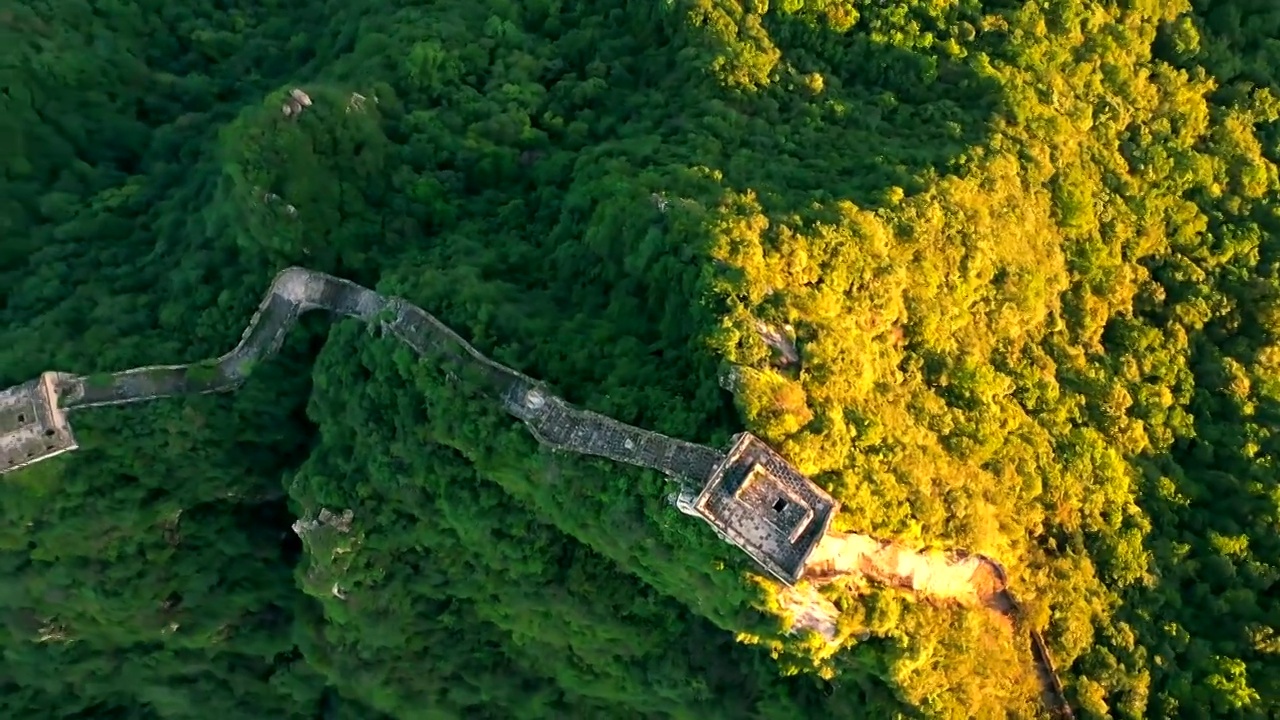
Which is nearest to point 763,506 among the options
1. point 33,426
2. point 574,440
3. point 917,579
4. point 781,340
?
point 781,340

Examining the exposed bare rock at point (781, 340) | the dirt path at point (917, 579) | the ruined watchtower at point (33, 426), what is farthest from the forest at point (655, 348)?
the ruined watchtower at point (33, 426)

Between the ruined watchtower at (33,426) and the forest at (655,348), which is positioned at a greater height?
the forest at (655,348)

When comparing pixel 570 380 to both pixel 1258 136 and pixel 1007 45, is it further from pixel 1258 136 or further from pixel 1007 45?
pixel 1258 136

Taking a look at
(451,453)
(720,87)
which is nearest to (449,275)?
(451,453)

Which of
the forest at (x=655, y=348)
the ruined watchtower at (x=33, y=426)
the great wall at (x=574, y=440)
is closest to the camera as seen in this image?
the great wall at (x=574, y=440)

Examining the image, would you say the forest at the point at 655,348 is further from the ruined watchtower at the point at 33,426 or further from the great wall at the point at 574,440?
the ruined watchtower at the point at 33,426

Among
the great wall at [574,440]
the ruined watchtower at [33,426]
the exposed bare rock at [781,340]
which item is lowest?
Result: the ruined watchtower at [33,426]
